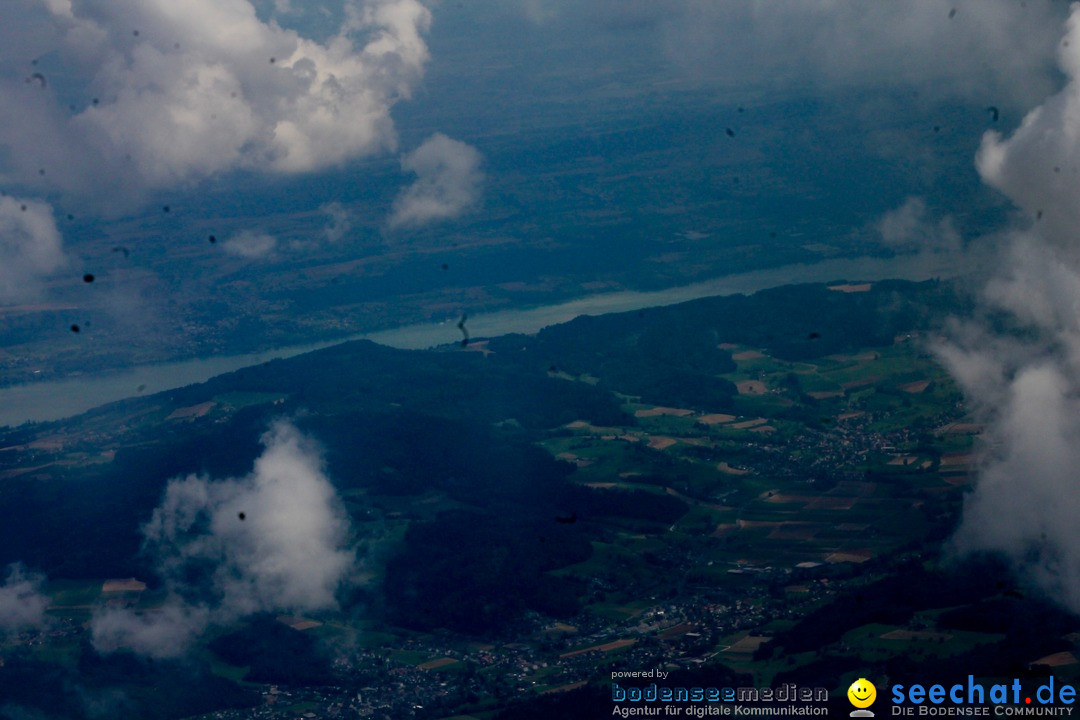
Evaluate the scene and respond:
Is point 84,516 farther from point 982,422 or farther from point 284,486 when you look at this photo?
point 982,422

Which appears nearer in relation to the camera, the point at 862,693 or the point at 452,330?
the point at 862,693

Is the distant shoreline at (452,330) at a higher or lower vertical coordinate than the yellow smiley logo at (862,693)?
higher

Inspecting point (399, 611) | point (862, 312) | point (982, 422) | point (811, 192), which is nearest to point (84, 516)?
point (399, 611)

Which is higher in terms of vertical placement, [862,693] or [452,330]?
[452,330]

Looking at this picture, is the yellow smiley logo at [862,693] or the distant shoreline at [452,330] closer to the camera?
the yellow smiley logo at [862,693]
